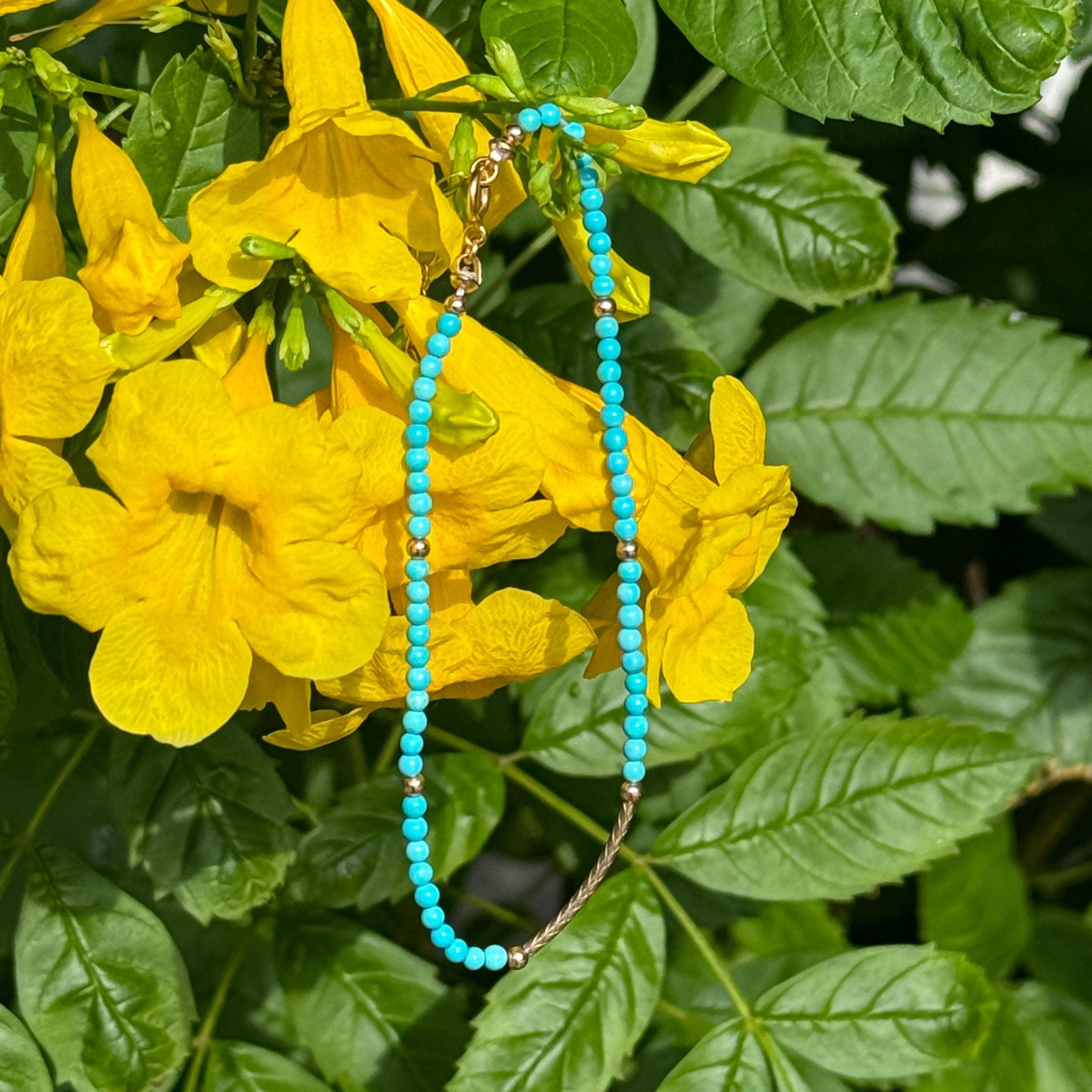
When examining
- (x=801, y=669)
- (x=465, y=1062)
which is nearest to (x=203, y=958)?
(x=465, y=1062)

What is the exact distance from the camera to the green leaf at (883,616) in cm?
109

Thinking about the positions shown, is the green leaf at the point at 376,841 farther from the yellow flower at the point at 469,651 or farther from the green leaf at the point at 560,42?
the green leaf at the point at 560,42

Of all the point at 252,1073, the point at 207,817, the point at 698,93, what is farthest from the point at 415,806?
the point at 698,93

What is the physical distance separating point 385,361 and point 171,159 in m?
0.18

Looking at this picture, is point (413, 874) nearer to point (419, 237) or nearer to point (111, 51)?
point (419, 237)

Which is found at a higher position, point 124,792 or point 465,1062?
point 124,792

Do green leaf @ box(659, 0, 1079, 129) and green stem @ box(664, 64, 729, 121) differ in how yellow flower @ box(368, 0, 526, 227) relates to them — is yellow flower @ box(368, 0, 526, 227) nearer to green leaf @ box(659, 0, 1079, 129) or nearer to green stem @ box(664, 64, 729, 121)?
green leaf @ box(659, 0, 1079, 129)

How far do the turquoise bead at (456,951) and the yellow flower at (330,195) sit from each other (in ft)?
1.12

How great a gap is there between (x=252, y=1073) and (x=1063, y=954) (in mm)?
907

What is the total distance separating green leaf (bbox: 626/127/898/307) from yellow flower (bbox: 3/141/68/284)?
41 centimetres

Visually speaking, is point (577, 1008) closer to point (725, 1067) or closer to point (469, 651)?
point (725, 1067)

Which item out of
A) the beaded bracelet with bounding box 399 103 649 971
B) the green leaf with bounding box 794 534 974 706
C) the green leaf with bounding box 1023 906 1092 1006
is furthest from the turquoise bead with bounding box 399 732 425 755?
the green leaf with bounding box 1023 906 1092 1006

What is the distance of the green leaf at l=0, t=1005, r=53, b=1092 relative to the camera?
2.11 ft

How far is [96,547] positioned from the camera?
0.46 m
